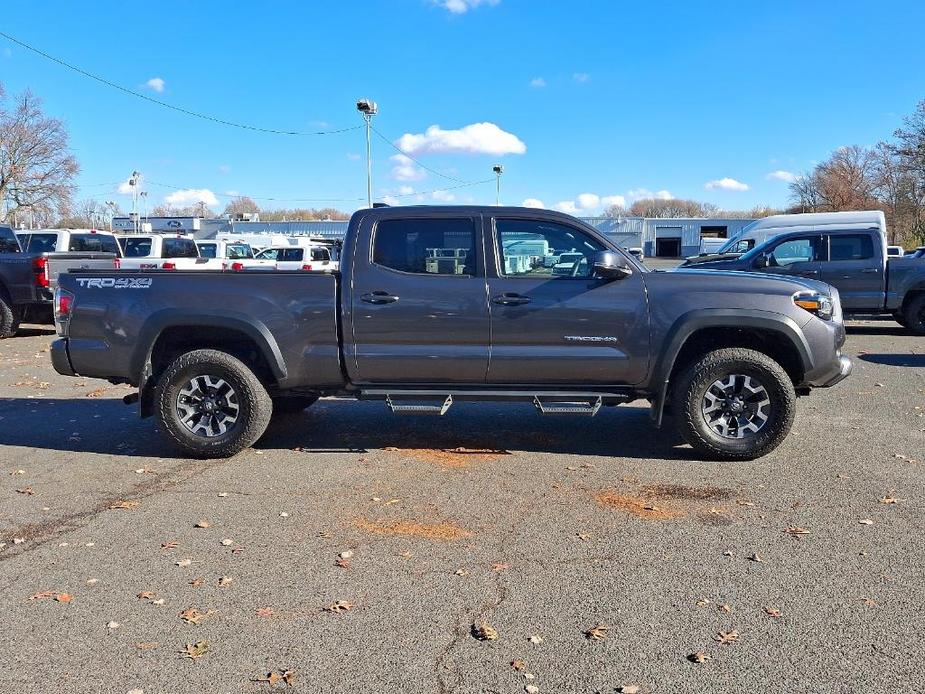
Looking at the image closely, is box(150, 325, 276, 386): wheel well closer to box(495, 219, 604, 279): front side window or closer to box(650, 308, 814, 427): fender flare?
box(495, 219, 604, 279): front side window

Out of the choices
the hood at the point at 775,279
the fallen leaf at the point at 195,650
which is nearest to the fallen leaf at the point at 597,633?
the fallen leaf at the point at 195,650

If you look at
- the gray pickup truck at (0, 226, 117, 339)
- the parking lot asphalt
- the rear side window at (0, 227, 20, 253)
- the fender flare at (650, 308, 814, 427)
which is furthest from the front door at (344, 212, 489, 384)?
the rear side window at (0, 227, 20, 253)

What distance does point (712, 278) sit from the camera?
5.71 meters

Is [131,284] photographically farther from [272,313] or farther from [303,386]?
[303,386]

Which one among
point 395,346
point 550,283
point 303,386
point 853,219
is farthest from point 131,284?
point 853,219

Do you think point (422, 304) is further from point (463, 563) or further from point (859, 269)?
point (859, 269)

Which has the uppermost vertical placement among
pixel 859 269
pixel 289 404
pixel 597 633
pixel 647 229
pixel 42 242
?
pixel 647 229

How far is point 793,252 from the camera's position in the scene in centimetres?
1378

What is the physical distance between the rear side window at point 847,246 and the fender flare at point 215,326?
11.5 metres

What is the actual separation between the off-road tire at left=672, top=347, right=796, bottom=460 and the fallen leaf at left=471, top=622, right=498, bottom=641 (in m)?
2.94

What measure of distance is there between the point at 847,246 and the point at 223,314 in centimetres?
1202

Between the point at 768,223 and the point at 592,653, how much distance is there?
20078 millimetres

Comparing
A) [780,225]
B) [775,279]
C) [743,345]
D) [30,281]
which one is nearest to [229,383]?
[743,345]

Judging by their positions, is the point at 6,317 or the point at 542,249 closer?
the point at 542,249
